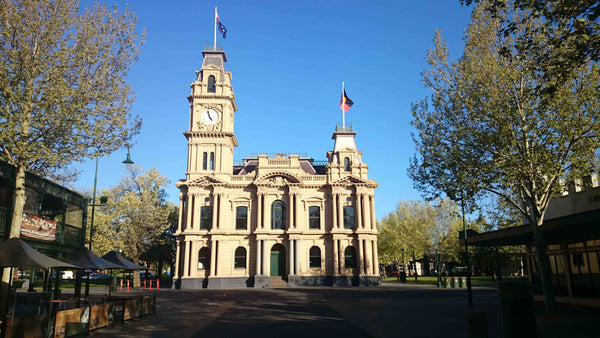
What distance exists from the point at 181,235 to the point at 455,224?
37065 mm

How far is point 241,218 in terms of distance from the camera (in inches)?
1774

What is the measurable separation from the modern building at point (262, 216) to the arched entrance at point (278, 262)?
109mm

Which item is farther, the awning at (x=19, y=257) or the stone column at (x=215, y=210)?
the stone column at (x=215, y=210)

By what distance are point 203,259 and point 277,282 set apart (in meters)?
8.35

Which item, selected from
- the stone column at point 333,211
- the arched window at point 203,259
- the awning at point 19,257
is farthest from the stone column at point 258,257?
the awning at point 19,257

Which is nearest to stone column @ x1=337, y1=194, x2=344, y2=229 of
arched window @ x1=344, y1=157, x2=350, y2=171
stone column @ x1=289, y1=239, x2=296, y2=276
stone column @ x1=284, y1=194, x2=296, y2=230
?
arched window @ x1=344, y1=157, x2=350, y2=171


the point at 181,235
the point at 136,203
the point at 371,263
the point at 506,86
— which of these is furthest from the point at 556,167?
the point at 136,203

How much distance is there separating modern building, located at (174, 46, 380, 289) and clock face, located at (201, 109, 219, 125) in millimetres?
113

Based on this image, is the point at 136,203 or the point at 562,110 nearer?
the point at 562,110

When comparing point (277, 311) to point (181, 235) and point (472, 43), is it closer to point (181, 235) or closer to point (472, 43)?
point (472, 43)

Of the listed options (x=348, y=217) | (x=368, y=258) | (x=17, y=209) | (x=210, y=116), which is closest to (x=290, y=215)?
(x=348, y=217)

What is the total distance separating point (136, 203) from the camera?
1876 inches

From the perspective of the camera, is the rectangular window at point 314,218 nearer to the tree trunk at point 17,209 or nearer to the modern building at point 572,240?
the modern building at point 572,240

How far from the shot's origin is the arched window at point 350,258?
44.1 metres
